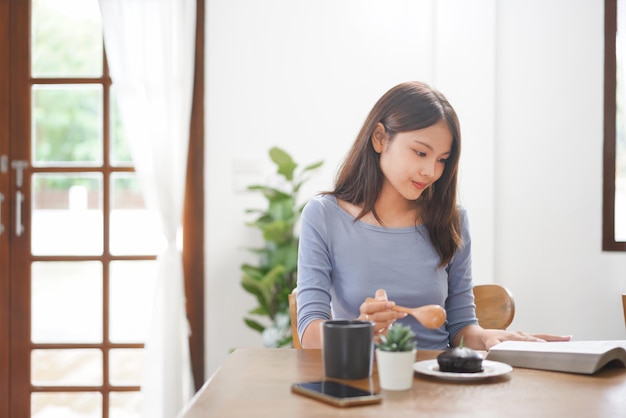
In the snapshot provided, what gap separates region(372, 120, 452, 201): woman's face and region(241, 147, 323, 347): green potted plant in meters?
1.49

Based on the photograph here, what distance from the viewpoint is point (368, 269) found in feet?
5.77

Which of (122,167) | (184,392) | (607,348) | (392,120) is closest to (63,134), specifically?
(122,167)

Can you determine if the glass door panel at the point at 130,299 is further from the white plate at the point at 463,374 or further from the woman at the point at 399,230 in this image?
the white plate at the point at 463,374

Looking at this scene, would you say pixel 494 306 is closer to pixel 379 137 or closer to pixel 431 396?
pixel 379 137

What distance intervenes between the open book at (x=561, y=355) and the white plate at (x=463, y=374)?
0.05 meters

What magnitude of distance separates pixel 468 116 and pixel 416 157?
1.83 metres

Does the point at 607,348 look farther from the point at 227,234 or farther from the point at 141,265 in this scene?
the point at 141,265

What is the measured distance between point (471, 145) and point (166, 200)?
56.3 inches

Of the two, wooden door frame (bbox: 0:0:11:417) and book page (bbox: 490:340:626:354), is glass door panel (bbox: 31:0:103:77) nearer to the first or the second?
wooden door frame (bbox: 0:0:11:417)

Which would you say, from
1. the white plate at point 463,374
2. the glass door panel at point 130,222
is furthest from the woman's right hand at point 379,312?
the glass door panel at point 130,222

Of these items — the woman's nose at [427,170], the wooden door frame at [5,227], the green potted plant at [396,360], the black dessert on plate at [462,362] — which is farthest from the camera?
the wooden door frame at [5,227]

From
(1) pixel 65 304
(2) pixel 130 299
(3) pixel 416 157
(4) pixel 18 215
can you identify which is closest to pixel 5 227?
(4) pixel 18 215

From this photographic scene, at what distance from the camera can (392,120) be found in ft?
5.76

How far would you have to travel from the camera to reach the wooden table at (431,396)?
105 centimetres
